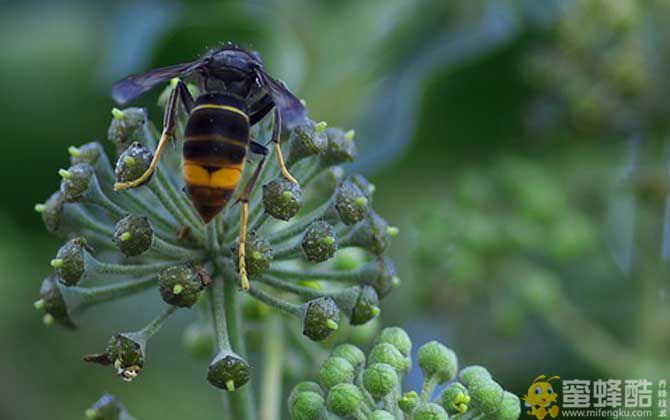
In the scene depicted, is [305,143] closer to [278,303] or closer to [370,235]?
[370,235]

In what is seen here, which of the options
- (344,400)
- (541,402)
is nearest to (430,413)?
(344,400)

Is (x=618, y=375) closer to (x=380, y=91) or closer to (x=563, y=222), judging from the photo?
(x=563, y=222)

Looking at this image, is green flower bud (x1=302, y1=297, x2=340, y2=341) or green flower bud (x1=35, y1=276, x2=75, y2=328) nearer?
green flower bud (x1=302, y1=297, x2=340, y2=341)

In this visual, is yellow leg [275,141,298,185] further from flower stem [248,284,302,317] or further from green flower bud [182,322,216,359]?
green flower bud [182,322,216,359]

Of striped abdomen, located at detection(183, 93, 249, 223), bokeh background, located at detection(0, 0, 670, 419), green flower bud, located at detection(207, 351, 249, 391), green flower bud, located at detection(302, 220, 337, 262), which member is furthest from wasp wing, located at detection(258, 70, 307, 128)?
bokeh background, located at detection(0, 0, 670, 419)

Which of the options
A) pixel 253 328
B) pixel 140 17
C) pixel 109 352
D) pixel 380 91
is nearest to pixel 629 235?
pixel 380 91
